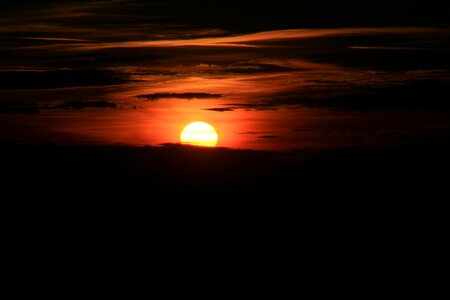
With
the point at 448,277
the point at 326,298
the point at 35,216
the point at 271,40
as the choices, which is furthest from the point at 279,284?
the point at 271,40

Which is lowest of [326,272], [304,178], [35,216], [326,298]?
[326,298]

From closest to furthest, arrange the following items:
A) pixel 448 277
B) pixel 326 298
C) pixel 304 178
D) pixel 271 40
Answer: pixel 326 298 → pixel 448 277 → pixel 304 178 → pixel 271 40

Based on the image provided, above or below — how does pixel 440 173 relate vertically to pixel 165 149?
Answer: below

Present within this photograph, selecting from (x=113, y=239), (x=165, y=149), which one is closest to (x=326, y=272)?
(x=113, y=239)

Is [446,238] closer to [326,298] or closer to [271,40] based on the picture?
[326,298]

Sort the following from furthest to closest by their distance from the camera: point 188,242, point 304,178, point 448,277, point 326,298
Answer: point 304,178
point 188,242
point 448,277
point 326,298

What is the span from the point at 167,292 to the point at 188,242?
9.62ft

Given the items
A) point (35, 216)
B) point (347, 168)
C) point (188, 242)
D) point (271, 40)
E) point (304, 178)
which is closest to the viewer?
point (188, 242)

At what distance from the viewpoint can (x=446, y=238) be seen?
1748cm

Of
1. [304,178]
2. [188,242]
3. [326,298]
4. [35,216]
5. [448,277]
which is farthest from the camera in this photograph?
[304,178]

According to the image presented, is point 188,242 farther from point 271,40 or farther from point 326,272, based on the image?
point 271,40

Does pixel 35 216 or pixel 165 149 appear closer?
pixel 35 216

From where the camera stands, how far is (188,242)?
56.0 ft

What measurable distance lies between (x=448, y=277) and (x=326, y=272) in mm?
1681
